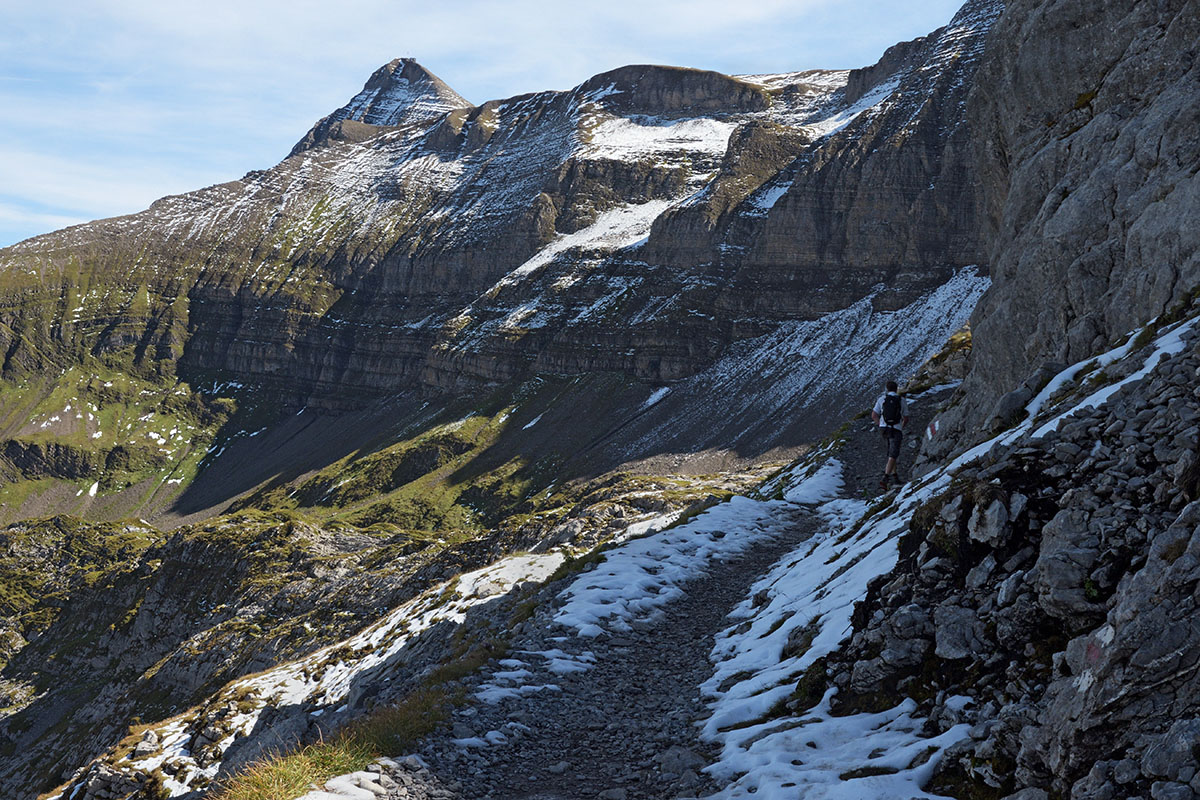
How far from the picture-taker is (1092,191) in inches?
1044

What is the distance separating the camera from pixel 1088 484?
32.6 feet

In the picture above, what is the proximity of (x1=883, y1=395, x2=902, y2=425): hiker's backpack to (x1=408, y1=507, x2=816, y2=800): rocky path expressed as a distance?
12469mm

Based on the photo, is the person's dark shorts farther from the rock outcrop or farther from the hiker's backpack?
the rock outcrop

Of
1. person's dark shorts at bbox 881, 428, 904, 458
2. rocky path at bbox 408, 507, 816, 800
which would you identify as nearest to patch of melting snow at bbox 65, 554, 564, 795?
person's dark shorts at bbox 881, 428, 904, 458

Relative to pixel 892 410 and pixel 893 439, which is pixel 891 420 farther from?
pixel 893 439

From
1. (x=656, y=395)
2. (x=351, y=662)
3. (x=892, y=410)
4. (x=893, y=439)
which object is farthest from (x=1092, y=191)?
Answer: (x=656, y=395)

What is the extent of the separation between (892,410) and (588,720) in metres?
20.0

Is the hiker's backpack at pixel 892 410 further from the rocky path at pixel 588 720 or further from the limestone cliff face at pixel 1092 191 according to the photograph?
the rocky path at pixel 588 720

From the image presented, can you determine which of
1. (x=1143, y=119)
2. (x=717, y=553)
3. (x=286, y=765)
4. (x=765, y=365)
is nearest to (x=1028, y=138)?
(x=1143, y=119)

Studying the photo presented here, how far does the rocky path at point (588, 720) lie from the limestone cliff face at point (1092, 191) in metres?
13.2

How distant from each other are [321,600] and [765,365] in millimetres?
122548

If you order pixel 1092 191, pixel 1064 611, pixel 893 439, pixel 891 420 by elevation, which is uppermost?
pixel 1092 191

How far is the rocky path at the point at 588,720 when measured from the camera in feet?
37.5

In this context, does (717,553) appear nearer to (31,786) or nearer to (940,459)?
(940,459)
